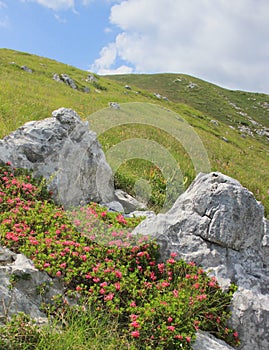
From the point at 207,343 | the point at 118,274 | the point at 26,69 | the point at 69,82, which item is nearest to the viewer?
the point at 207,343

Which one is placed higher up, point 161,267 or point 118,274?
point 161,267

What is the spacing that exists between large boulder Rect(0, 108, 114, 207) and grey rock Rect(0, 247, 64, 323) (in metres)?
3.82

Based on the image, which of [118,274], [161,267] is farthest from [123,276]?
[161,267]

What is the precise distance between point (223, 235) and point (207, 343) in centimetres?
239

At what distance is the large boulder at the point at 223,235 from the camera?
7297mm

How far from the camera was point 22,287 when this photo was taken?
6113mm

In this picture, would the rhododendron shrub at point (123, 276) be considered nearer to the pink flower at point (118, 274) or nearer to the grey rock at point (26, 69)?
the pink flower at point (118, 274)

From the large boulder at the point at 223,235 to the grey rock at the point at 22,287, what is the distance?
2456mm

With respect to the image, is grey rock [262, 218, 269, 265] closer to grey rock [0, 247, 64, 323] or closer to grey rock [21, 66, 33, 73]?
grey rock [0, 247, 64, 323]

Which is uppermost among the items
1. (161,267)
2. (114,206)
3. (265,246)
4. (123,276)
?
(265,246)

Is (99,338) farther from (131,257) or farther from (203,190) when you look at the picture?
(203,190)

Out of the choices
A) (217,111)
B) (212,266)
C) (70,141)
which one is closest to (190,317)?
(212,266)

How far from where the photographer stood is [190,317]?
6219 millimetres

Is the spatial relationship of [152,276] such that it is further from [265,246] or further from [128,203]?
[128,203]
